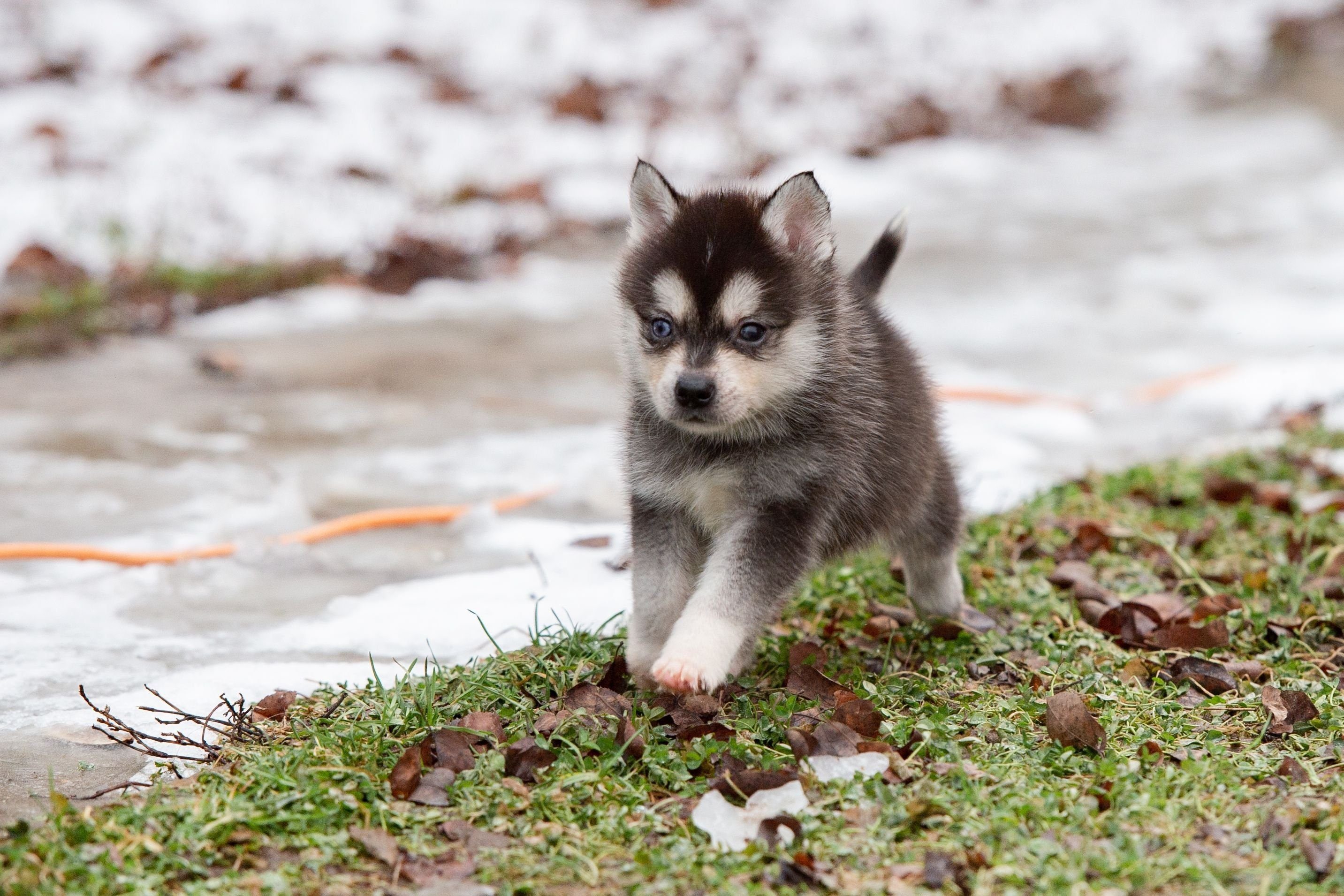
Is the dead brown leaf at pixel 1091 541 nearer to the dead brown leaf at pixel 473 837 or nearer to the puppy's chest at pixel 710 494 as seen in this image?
the puppy's chest at pixel 710 494

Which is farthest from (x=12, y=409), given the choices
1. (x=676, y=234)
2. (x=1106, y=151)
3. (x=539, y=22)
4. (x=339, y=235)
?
(x=1106, y=151)

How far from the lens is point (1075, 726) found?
11.6 feet

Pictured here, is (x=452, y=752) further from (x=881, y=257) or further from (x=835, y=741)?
(x=881, y=257)

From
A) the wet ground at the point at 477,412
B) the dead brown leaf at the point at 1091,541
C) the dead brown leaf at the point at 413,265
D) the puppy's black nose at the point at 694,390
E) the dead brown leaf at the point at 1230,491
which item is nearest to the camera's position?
the puppy's black nose at the point at 694,390

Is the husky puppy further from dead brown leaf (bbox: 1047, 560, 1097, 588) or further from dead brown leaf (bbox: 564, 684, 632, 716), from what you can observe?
dead brown leaf (bbox: 1047, 560, 1097, 588)

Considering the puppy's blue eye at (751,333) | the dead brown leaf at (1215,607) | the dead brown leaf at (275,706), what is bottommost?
the dead brown leaf at (1215,607)

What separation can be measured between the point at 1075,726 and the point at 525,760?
1463mm

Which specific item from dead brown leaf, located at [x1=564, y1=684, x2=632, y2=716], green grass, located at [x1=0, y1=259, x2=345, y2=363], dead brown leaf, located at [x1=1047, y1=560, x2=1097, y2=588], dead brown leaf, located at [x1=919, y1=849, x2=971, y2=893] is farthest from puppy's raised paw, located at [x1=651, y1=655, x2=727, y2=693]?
green grass, located at [x1=0, y1=259, x2=345, y2=363]

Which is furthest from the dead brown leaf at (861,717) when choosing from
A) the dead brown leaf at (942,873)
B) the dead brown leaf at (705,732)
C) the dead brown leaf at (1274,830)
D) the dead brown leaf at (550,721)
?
the dead brown leaf at (1274,830)

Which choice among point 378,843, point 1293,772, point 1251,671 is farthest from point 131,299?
point 1293,772

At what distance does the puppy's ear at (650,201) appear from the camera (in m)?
4.06

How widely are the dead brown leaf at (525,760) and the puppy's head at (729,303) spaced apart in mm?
1007

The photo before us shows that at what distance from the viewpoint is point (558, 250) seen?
1109cm

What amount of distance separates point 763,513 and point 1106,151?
38.3 ft
